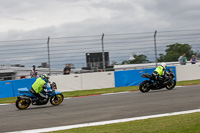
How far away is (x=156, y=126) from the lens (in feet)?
21.4

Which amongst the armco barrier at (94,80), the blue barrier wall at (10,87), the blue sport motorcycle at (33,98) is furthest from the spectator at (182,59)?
the blue sport motorcycle at (33,98)

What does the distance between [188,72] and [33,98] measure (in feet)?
40.1

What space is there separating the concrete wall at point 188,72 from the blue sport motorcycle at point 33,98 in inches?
418

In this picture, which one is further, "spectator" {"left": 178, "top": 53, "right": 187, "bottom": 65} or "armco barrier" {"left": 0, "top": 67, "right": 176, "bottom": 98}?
"spectator" {"left": 178, "top": 53, "right": 187, "bottom": 65}

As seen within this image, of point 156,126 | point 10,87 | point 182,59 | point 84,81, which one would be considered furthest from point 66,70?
point 156,126

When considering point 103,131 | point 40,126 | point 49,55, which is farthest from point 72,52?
point 103,131

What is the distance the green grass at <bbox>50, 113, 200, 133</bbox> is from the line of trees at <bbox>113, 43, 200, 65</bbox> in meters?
11.9

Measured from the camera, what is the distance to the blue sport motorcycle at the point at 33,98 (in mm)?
11547

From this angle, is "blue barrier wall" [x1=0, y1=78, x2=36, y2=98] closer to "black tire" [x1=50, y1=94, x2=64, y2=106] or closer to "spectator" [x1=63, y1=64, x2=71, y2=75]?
"spectator" [x1=63, y1=64, x2=71, y2=75]

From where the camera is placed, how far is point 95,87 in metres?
19.1

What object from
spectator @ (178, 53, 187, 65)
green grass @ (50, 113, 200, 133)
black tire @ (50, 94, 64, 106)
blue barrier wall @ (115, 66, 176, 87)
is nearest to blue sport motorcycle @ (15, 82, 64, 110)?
black tire @ (50, 94, 64, 106)

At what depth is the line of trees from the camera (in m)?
19.2

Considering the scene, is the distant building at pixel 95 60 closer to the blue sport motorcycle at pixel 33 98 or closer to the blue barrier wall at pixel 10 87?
the blue barrier wall at pixel 10 87

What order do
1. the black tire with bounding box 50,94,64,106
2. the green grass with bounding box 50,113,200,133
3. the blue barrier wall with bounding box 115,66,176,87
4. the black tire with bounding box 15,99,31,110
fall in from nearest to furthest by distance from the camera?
the green grass with bounding box 50,113,200,133, the black tire with bounding box 15,99,31,110, the black tire with bounding box 50,94,64,106, the blue barrier wall with bounding box 115,66,176,87
